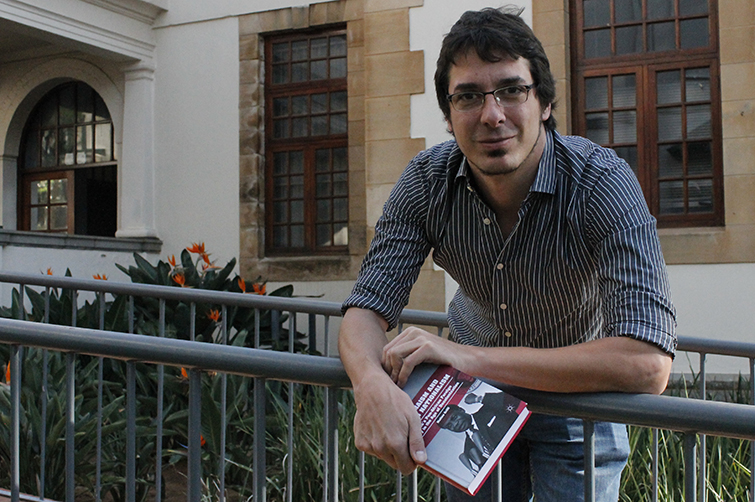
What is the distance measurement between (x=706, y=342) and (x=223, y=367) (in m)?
1.87

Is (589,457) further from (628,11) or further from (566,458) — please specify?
(628,11)

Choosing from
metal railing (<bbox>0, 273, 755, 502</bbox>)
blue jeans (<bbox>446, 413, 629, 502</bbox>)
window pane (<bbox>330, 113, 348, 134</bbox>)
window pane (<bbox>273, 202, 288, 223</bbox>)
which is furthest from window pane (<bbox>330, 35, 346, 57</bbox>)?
blue jeans (<bbox>446, 413, 629, 502</bbox>)

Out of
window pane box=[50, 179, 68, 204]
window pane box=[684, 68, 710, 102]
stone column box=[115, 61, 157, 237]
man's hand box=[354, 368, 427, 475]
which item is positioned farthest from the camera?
window pane box=[50, 179, 68, 204]

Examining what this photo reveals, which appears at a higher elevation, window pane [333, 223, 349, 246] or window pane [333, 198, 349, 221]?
window pane [333, 198, 349, 221]

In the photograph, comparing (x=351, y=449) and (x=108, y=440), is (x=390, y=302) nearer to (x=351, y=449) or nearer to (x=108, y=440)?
(x=351, y=449)

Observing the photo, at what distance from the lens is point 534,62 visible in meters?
2.04

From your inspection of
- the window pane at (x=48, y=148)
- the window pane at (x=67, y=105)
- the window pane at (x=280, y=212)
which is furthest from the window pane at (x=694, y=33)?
the window pane at (x=48, y=148)

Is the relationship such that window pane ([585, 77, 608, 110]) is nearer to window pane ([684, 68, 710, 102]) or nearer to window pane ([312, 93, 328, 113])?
window pane ([684, 68, 710, 102])

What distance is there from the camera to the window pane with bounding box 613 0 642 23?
309 inches

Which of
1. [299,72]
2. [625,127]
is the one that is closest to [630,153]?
[625,127]

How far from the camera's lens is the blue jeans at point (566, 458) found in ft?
6.71

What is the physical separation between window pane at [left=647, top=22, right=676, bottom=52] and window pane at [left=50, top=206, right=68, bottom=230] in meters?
8.41

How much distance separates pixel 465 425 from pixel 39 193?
11.9 meters

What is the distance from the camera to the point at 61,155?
12.1 meters
